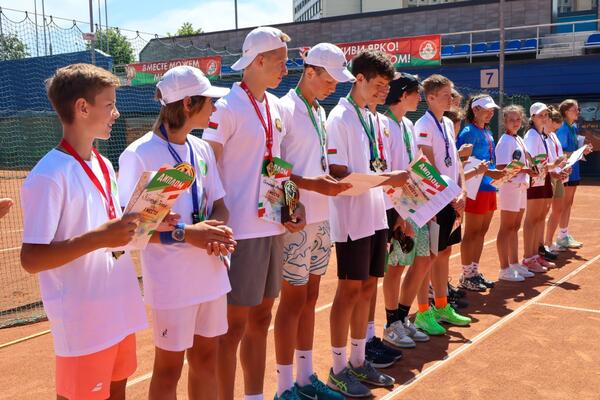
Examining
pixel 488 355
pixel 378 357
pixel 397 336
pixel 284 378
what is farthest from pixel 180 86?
pixel 488 355

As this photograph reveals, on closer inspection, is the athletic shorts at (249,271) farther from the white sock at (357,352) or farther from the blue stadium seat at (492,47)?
the blue stadium seat at (492,47)

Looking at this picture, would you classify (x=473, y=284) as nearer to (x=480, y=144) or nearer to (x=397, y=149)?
(x=480, y=144)

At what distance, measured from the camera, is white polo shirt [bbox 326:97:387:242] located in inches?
161

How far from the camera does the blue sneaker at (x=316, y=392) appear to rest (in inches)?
155

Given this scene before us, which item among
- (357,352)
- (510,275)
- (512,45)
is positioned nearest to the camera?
(357,352)

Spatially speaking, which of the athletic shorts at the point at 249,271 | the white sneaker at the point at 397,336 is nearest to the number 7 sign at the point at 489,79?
the white sneaker at the point at 397,336

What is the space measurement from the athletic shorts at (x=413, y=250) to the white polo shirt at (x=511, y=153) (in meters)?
2.42

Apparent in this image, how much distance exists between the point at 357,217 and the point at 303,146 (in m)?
0.68

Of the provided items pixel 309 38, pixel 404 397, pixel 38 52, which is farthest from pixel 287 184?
pixel 309 38

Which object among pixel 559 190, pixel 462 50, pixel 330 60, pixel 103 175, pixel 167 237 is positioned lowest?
pixel 559 190

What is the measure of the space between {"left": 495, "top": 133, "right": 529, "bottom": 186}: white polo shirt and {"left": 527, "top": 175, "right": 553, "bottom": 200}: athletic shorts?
0.95 meters

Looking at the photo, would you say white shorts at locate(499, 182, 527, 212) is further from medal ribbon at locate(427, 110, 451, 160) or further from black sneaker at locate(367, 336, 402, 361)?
black sneaker at locate(367, 336, 402, 361)

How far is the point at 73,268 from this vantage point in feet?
7.92

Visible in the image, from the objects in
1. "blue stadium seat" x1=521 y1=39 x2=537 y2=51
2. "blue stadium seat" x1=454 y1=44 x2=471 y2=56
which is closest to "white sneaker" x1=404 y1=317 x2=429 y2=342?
"blue stadium seat" x1=521 y1=39 x2=537 y2=51
